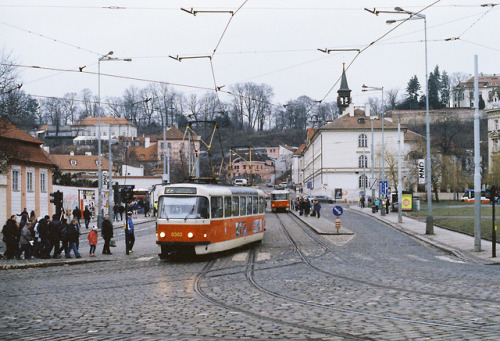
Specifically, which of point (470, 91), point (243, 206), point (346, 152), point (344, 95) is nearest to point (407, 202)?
point (243, 206)

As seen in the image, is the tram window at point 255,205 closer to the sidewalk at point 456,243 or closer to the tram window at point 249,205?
the tram window at point 249,205

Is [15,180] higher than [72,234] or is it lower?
higher

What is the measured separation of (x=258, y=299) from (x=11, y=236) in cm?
1387

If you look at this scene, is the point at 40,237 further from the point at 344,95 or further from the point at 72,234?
the point at 344,95

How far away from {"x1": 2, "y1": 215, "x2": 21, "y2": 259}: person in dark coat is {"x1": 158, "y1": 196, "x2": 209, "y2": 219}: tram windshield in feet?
18.8

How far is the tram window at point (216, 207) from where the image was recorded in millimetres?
21766

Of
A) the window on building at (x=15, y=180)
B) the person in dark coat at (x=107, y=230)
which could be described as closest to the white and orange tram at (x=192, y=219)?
the person in dark coat at (x=107, y=230)

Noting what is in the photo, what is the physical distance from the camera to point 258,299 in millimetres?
12586

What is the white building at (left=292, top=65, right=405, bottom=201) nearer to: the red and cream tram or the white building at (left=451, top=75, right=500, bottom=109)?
the red and cream tram

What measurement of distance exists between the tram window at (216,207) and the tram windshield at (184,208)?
38 cm

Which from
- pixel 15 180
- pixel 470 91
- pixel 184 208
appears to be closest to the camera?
pixel 184 208

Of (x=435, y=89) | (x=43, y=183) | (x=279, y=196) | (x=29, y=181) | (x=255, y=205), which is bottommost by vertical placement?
(x=279, y=196)

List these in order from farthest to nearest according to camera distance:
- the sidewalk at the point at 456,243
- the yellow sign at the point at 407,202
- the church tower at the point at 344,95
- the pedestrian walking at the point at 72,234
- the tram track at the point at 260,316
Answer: the church tower at the point at 344,95, the yellow sign at the point at 407,202, the pedestrian walking at the point at 72,234, the sidewalk at the point at 456,243, the tram track at the point at 260,316

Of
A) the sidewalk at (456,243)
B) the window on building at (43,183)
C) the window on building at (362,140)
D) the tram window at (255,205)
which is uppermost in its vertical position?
the window on building at (362,140)
